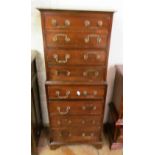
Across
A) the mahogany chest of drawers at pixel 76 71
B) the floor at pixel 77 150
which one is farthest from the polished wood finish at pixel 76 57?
the floor at pixel 77 150

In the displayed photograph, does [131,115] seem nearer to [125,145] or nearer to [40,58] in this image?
[125,145]

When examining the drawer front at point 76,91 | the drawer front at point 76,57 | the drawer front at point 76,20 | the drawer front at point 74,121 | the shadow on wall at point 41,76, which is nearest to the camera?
the drawer front at point 76,20

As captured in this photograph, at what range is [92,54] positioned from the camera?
53.5 inches

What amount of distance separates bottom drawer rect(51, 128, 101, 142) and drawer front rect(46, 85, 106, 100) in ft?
1.24

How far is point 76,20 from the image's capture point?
4.10ft

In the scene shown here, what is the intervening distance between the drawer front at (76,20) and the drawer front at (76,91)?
0.51 m

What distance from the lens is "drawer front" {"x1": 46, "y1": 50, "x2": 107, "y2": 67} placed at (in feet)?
4.42

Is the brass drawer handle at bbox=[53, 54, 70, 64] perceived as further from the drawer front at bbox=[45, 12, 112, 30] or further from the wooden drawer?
the wooden drawer

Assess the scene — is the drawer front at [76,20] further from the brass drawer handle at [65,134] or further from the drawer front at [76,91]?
the brass drawer handle at [65,134]

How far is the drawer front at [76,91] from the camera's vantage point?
1.47 m

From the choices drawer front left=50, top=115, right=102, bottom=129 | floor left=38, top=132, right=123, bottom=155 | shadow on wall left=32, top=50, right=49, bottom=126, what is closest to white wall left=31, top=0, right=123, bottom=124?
shadow on wall left=32, top=50, right=49, bottom=126
